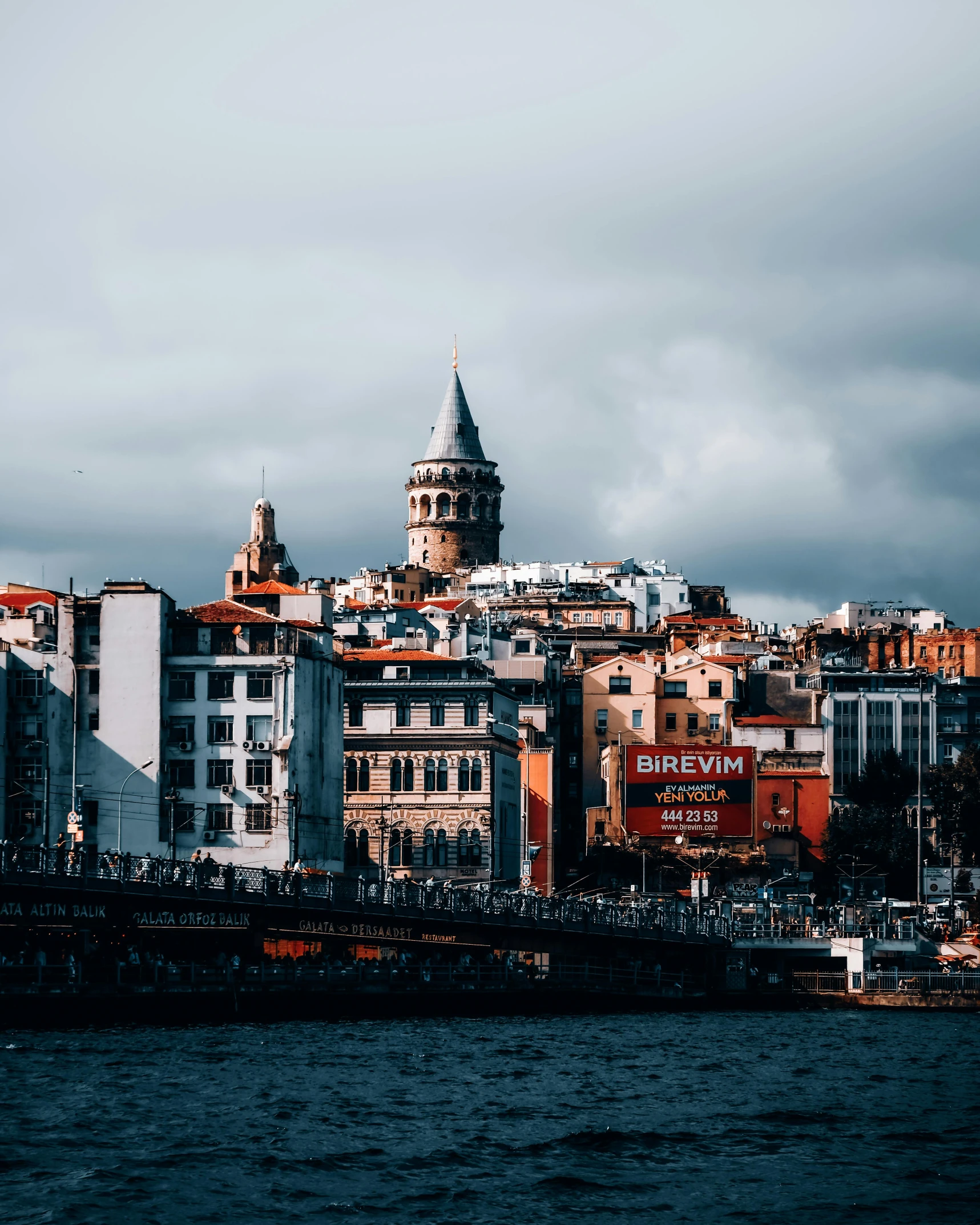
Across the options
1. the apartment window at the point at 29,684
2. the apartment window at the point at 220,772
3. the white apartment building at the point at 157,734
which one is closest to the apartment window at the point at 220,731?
the white apartment building at the point at 157,734

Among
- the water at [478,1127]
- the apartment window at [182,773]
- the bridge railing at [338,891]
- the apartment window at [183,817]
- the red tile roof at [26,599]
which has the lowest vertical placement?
the water at [478,1127]

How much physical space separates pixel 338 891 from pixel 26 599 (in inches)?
2076

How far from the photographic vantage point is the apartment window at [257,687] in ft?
342

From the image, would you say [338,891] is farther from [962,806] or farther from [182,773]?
[962,806]

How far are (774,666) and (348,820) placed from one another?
47.9 meters

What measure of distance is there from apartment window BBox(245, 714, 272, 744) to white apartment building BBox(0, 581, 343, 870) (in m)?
0.06

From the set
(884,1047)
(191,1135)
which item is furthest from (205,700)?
(191,1135)

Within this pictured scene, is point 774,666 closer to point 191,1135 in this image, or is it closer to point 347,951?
point 347,951

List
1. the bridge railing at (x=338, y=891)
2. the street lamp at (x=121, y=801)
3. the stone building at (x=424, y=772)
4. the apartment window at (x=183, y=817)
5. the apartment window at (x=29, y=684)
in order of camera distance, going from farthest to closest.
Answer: the stone building at (x=424, y=772) → the apartment window at (x=29, y=684) → the apartment window at (x=183, y=817) → the street lamp at (x=121, y=801) → the bridge railing at (x=338, y=891)

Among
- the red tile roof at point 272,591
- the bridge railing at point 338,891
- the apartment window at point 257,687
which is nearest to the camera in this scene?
the bridge railing at point 338,891

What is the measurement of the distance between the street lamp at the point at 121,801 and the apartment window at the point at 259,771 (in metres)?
4.74

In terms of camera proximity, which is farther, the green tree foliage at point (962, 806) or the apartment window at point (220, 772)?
the green tree foliage at point (962, 806)

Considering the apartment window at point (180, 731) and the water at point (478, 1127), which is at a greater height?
the apartment window at point (180, 731)

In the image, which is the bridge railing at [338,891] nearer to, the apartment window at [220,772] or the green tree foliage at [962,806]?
the apartment window at [220,772]
